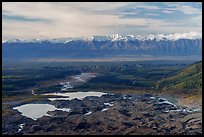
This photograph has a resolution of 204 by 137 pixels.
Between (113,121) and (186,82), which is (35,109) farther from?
(186,82)

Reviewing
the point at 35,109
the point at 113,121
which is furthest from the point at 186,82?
the point at 113,121

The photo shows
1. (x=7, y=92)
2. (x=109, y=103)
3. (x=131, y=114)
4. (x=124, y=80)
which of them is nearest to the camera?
(x=131, y=114)

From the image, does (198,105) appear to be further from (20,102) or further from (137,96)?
(20,102)

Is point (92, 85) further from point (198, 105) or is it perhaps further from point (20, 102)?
point (198, 105)

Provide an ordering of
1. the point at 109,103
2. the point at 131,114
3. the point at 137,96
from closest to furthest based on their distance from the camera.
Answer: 1. the point at 131,114
2. the point at 109,103
3. the point at 137,96

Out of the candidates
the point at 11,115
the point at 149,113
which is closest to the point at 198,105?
the point at 149,113

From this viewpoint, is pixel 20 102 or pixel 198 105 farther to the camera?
pixel 20 102
